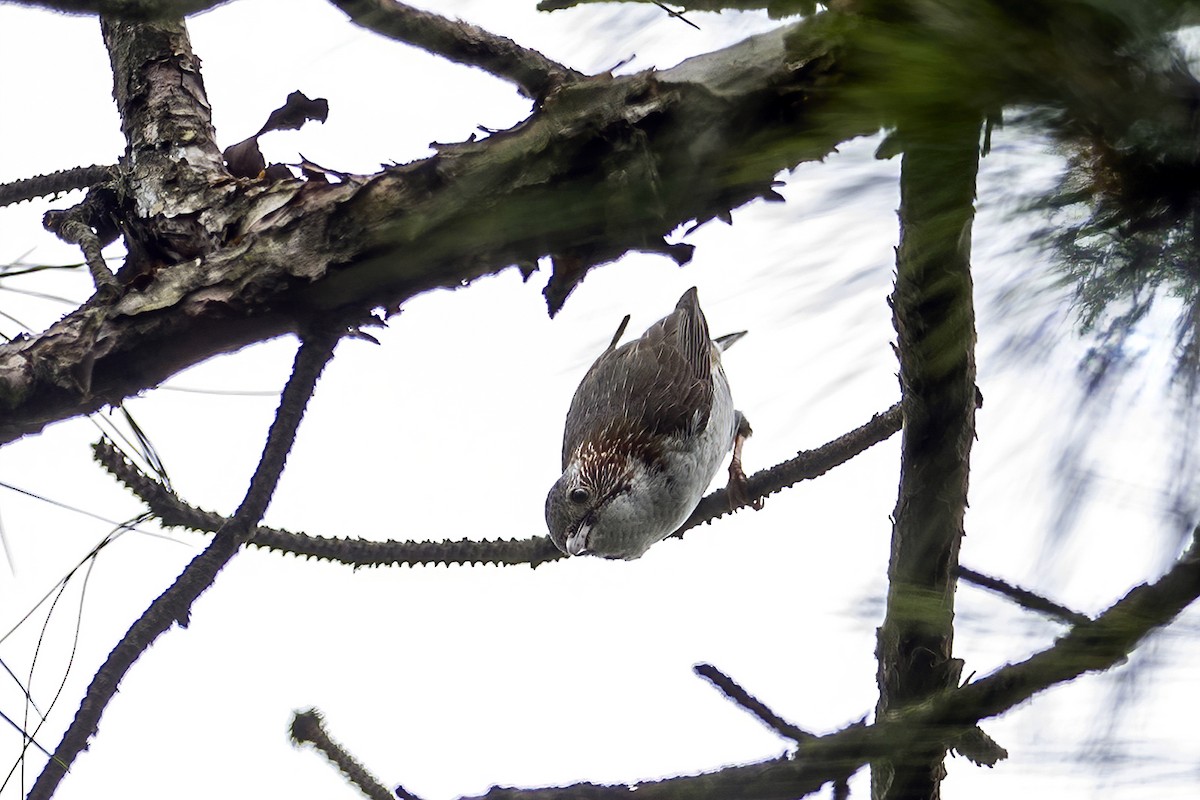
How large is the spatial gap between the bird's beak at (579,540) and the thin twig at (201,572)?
1.54 metres

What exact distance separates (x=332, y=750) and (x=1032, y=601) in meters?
1.92

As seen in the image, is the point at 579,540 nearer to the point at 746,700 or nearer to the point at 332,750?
the point at 332,750

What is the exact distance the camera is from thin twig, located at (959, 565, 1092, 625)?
37.9 inches

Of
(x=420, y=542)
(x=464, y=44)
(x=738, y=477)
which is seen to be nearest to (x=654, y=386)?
(x=738, y=477)

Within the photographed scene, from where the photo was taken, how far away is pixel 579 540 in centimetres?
372

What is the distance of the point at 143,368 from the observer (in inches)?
77.3

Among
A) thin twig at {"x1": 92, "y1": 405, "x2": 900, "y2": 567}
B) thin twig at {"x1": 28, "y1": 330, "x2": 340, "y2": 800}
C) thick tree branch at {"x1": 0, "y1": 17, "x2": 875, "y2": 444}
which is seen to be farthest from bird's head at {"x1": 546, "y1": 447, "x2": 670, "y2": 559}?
thick tree branch at {"x1": 0, "y1": 17, "x2": 875, "y2": 444}

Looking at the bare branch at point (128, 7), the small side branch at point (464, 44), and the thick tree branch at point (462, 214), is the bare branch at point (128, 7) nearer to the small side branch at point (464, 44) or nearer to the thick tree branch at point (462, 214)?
the small side branch at point (464, 44)

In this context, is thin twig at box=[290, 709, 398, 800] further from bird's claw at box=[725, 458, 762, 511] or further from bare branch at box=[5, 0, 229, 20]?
bare branch at box=[5, 0, 229, 20]

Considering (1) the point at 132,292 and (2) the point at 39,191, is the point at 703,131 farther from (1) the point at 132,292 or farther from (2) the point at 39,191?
(2) the point at 39,191

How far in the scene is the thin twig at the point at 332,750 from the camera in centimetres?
245

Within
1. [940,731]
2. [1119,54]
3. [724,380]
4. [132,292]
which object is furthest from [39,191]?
[724,380]

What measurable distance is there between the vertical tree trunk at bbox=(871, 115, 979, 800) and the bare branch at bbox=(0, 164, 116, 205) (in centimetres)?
196

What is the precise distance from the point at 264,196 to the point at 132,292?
0.98ft
